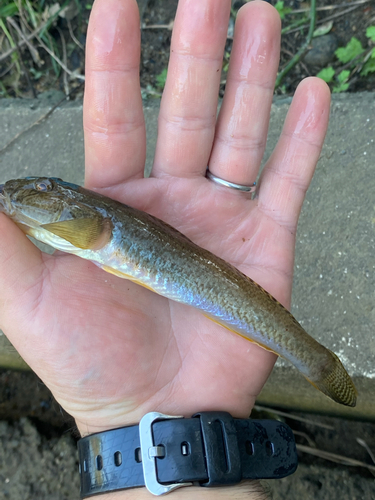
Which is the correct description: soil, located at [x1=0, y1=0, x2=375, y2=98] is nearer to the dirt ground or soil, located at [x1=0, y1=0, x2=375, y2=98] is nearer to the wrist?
the dirt ground

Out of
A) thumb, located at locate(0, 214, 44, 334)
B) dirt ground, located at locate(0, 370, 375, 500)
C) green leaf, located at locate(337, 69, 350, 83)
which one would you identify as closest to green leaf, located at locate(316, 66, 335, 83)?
green leaf, located at locate(337, 69, 350, 83)

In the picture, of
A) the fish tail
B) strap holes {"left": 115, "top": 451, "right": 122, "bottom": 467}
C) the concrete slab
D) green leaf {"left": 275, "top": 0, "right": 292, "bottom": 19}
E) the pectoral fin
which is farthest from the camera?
green leaf {"left": 275, "top": 0, "right": 292, "bottom": 19}

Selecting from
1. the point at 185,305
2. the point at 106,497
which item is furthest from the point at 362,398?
the point at 106,497

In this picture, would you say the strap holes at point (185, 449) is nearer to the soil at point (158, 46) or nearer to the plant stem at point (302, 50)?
the soil at point (158, 46)

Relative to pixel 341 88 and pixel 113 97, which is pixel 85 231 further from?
pixel 341 88

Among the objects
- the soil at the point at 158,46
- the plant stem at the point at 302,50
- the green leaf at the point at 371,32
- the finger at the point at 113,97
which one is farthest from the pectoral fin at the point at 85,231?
the green leaf at the point at 371,32
